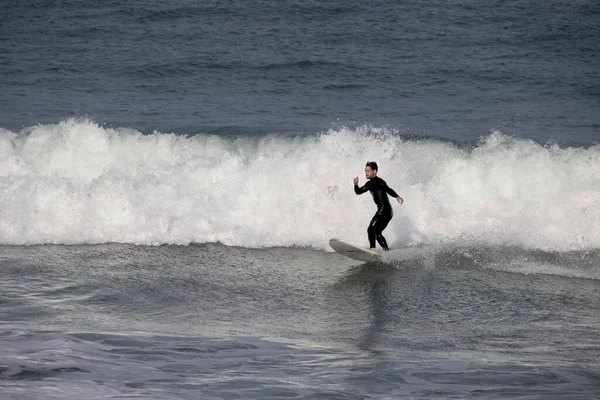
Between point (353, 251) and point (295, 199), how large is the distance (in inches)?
105

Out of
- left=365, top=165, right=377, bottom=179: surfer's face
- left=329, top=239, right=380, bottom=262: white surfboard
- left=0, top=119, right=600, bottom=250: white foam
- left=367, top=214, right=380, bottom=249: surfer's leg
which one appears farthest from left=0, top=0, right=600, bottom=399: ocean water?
left=365, top=165, right=377, bottom=179: surfer's face

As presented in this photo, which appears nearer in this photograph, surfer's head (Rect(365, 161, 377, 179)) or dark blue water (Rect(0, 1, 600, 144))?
surfer's head (Rect(365, 161, 377, 179))

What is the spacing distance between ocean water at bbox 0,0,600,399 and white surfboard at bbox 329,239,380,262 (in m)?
0.19

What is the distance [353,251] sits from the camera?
1525cm

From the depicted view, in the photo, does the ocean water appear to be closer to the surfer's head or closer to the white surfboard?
the white surfboard

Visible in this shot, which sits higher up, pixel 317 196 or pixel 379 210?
pixel 317 196

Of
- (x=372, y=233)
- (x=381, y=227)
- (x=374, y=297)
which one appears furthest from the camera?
(x=381, y=227)

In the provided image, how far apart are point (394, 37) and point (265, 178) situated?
33.2ft

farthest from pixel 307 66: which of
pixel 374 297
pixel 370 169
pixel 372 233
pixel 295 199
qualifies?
pixel 374 297

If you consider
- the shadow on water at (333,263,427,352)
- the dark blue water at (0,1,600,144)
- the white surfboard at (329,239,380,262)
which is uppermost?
the dark blue water at (0,1,600,144)

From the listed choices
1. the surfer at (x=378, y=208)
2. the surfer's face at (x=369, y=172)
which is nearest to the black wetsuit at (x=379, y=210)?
the surfer at (x=378, y=208)

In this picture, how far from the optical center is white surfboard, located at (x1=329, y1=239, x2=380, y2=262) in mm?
15140

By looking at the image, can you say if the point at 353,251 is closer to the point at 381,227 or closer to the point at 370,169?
the point at 381,227

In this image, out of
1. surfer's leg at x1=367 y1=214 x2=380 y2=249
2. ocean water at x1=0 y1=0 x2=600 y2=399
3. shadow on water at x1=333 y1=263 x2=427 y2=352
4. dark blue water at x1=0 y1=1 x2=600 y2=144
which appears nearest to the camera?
ocean water at x1=0 y1=0 x2=600 y2=399
